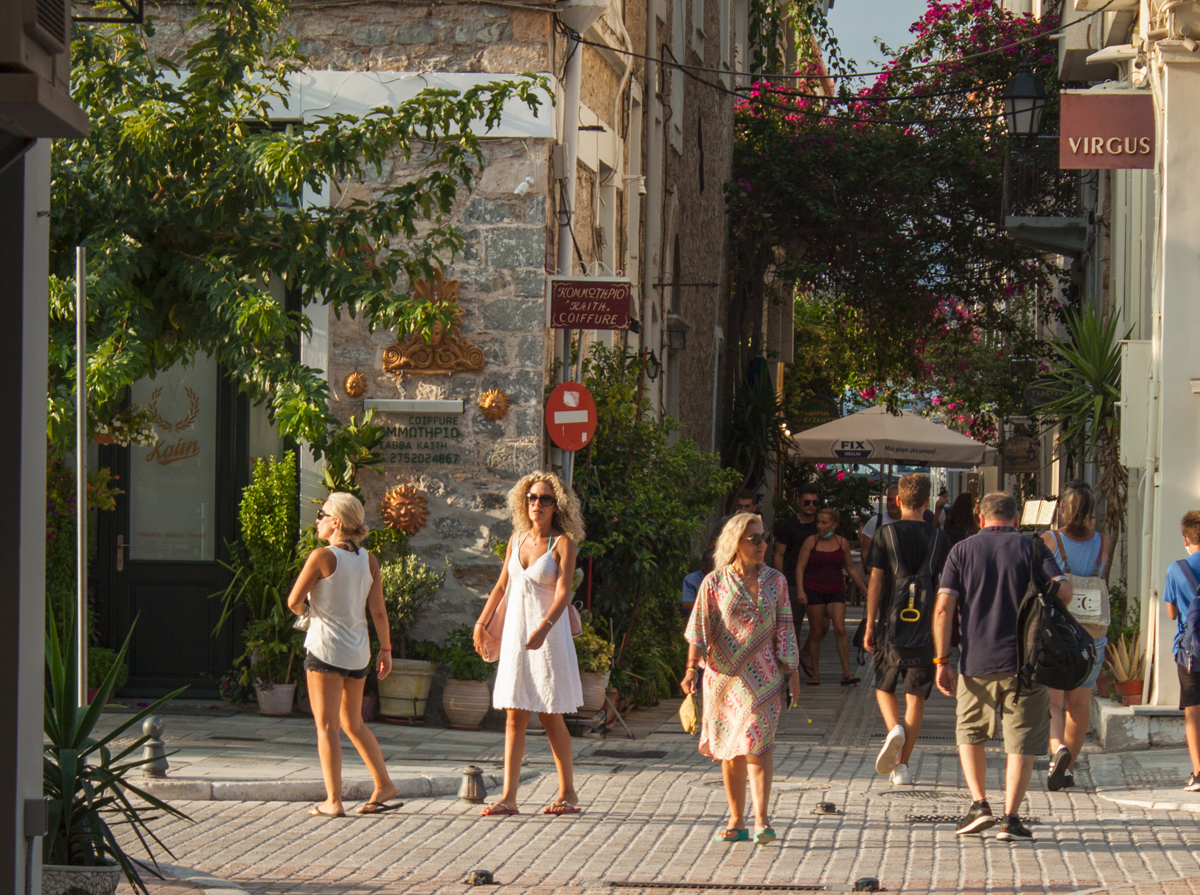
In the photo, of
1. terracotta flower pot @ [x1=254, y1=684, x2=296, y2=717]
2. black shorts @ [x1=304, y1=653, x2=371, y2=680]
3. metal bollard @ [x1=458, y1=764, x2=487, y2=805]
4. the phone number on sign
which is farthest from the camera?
the phone number on sign

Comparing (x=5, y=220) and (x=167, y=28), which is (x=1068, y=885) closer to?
(x=5, y=220)

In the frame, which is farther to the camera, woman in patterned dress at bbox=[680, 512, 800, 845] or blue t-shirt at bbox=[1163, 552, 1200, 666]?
blue t-shirt at bbox=[1163, 552, 1200, 666]

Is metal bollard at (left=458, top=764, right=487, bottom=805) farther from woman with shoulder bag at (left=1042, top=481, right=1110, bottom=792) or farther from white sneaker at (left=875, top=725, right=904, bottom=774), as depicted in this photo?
woman with shoulder bag at (left=1042, top=481, right=1110, bottom=792)

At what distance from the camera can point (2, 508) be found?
202 inches

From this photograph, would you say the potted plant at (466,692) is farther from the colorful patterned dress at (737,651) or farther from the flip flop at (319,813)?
the colorful patterned dress at (737,651)

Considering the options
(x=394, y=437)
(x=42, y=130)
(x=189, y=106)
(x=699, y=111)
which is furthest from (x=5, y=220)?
(x=699, y=111)

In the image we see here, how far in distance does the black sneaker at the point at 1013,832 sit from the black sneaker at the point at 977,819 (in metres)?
0.09

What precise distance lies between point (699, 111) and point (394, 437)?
931 cm

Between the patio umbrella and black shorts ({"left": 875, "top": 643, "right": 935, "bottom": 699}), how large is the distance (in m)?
10.9

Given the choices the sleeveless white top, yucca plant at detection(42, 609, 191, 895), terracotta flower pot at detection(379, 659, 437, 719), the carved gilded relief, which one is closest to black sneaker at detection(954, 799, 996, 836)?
the sleeveless white top

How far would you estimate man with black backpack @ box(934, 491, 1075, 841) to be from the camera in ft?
24.7

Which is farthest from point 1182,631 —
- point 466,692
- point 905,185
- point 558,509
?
point 905,185

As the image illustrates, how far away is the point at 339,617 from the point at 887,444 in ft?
43.4

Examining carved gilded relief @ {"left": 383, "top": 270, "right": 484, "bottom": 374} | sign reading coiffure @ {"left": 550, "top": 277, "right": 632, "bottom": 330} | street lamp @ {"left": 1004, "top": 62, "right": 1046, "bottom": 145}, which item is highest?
street lamp @ {"left": 1004, "top": 62, "right": 1046, "bottom": 145}
